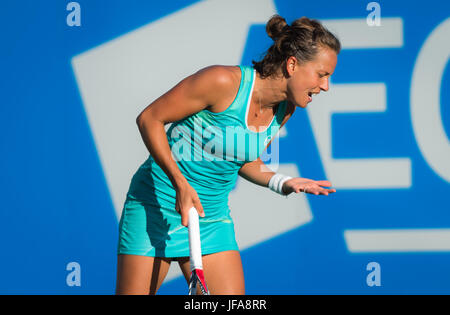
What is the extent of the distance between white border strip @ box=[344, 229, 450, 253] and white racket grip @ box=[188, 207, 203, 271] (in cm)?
180

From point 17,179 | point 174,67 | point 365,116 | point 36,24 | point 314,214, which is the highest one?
point 36,24

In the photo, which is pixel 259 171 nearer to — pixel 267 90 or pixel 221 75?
pixel 267 90

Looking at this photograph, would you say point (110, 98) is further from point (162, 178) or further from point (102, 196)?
point (162, 178)

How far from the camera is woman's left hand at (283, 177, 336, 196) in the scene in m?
2.06

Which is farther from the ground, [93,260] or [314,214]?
[314,214]

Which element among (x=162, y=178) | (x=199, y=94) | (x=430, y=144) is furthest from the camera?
(x=430, y=144)

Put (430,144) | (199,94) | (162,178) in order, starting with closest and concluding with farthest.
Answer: (199,94)
(162,178)
(430,144)

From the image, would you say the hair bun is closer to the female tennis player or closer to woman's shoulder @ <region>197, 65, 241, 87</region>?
the female tennis player

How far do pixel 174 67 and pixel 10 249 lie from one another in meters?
1.54

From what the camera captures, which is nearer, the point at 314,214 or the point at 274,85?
the point at 274,85

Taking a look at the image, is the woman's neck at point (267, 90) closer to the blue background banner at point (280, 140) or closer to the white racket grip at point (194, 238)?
the white racket grip at point (194, 238)

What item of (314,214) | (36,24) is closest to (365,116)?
(314,214)

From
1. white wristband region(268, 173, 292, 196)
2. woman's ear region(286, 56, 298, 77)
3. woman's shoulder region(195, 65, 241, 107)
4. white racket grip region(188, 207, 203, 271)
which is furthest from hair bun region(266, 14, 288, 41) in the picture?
white racket grip region(188, 207, 203, 271)

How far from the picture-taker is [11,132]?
367 centimetres
